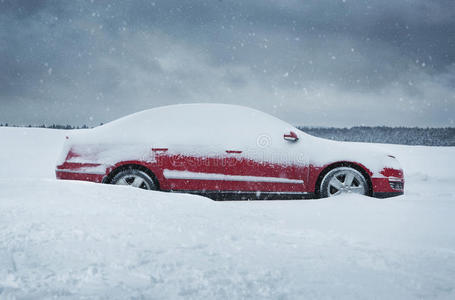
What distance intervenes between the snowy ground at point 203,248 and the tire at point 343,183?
2.57 ft

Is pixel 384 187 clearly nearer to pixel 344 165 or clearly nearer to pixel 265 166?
pixel 344 165

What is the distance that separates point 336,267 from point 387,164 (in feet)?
11.5

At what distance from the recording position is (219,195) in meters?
4.95

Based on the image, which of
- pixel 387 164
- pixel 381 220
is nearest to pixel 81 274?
pixel 381 220

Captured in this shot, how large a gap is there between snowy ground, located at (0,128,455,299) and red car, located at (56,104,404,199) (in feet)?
2.80

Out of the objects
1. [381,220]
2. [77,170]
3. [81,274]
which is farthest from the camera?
[77,170]

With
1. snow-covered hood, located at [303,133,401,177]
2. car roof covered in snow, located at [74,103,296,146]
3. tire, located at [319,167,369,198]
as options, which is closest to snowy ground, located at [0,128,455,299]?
tire, located at [319,167,369,198]

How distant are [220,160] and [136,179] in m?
1.16

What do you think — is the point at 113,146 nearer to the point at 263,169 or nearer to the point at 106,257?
the point at 263,169

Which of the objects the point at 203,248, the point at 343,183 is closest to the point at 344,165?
the point at 343,183

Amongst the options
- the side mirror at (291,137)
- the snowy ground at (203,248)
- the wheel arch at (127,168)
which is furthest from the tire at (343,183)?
the wheel arch at (127,168)

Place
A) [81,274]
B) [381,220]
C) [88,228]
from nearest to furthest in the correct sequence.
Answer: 1. [81,274]
2. [88,228]
3. [381,220]

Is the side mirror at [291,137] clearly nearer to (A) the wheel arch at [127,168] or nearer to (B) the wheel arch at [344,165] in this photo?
(B) the wheel arch at [344,165]

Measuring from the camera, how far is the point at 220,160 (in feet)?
16.2
